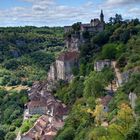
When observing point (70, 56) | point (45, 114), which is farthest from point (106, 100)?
point (70, 56)

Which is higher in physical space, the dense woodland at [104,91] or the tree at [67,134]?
the dense woodland at [104,91]

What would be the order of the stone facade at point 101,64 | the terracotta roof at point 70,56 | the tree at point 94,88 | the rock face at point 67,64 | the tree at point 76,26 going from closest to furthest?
1. the tree at point 94,88
2. the stone facade at point 101,64
3. the rock face at point 67,64
4. the terracotta roof at point 70,56
5. the tree at point 76,26

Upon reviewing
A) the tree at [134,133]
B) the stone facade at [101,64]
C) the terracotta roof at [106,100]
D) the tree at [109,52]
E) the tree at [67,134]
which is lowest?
the tree at [67,134]

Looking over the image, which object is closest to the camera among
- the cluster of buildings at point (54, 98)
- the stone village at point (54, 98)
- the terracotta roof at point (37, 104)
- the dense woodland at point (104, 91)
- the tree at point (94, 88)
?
the dense woodland at point (104, 91)

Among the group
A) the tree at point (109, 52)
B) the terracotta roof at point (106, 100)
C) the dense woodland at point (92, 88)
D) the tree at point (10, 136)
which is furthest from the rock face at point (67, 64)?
the terracotta roof at point (106, 100)

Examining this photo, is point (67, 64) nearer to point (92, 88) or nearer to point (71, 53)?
point (71, 53)

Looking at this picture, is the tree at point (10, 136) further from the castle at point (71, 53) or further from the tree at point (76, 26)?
the tree at point (76, 26)

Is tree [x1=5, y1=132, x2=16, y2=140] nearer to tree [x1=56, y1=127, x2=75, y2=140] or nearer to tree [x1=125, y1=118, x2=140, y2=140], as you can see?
tree [x1=56, y1=127, x2=75, y2=140]
